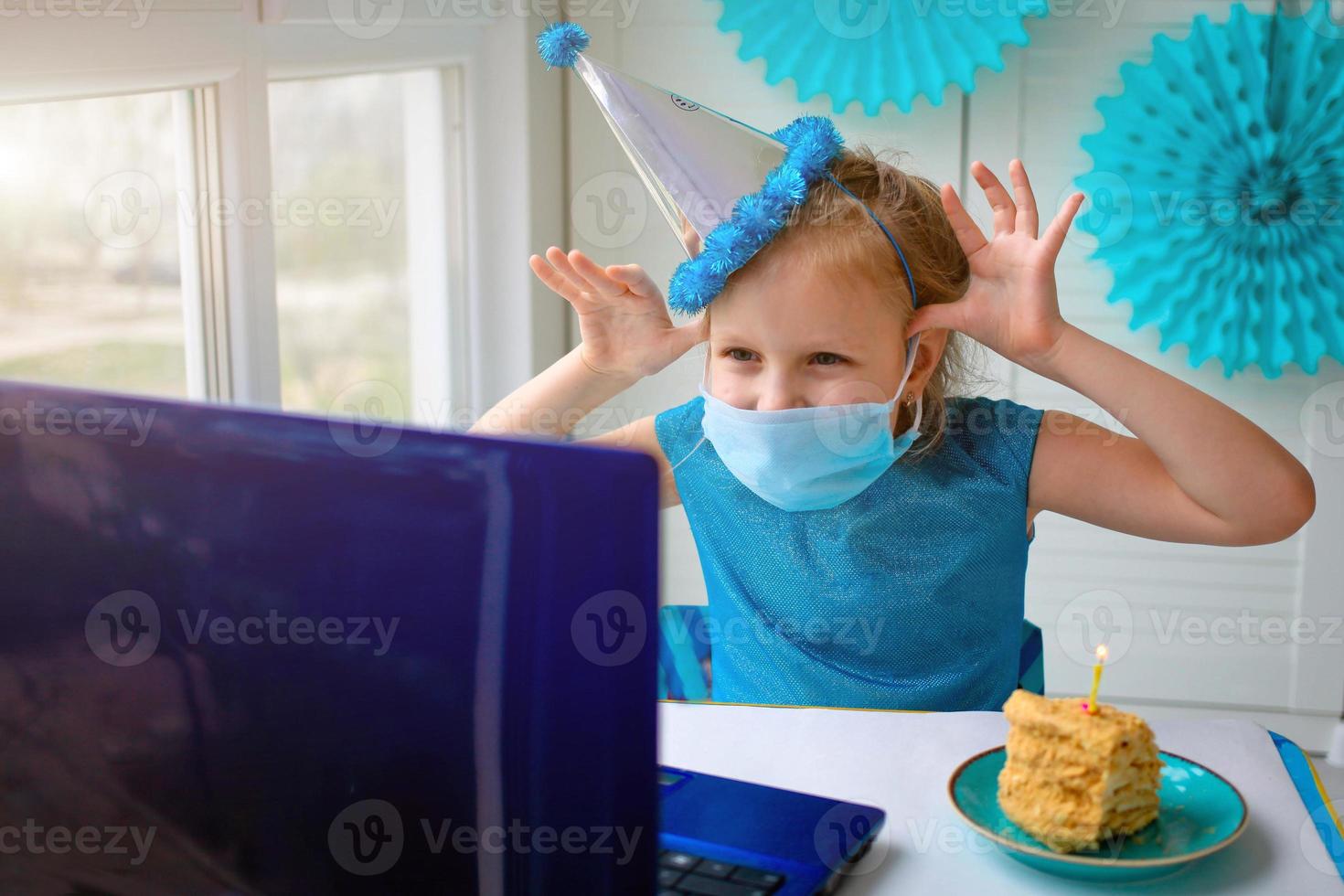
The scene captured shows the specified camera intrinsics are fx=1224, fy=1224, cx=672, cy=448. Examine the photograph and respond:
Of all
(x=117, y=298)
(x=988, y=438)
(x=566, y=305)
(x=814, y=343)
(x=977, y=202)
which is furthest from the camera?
(x=566, y=305)

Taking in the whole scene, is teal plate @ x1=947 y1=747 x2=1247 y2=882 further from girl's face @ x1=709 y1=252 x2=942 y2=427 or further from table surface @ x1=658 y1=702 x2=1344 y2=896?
girl's face @ x1=709 y1=252 x2=942 y2=427

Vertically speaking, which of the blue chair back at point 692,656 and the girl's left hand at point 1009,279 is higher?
the girl's left hand at point 1009,279

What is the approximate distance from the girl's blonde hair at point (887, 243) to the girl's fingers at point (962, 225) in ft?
0.30

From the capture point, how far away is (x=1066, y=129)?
2.58 m

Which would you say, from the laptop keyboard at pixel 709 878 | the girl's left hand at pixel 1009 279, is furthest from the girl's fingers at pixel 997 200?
the laptop keyboard at pixel 709 878

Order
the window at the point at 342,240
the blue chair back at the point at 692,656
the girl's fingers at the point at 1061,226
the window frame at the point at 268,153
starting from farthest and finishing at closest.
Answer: the window at the point at 342,240 < the window frame at the point at 268,153 < the blue chair back at the point at 692,656 < the girl's fingers at the point at 1061,226

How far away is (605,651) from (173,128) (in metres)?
1.55

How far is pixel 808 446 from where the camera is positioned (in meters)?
1.18

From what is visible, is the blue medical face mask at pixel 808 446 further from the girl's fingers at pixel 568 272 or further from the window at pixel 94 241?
the window at pixel 94 241

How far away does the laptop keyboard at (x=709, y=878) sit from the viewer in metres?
0.66

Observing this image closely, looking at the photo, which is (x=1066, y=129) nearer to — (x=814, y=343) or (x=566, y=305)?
(x=566, y=305)

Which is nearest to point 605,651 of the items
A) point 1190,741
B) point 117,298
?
point 1190,741

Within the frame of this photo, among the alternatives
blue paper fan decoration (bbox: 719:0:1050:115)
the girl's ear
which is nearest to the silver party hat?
the girl's ear

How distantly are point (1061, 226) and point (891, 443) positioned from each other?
28 cm
